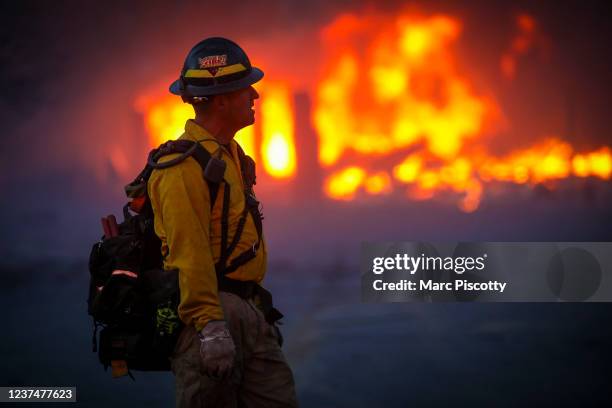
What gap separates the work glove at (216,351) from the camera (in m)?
3.62

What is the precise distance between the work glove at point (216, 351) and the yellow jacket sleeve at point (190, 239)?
0.05 meters

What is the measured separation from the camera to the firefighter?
12.1ft

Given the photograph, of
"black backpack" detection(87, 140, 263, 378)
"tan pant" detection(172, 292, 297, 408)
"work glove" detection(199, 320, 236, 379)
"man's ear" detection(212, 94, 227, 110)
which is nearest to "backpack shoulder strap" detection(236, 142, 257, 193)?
"black backpack" detection(87, 140, 263, 378)

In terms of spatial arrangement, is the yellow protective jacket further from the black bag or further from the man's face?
the man's face

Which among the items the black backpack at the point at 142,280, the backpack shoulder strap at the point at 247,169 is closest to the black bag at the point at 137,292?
the black backpack at the point at 142,280

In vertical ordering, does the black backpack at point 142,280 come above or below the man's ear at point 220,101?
below

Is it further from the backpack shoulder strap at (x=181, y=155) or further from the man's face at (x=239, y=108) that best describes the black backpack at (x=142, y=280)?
the man's face at (x=239, y=108)

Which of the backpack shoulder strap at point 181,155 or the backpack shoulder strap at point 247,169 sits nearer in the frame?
the backpack shoulder strap at point 181,155

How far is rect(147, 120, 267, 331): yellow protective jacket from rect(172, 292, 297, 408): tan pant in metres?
0.17

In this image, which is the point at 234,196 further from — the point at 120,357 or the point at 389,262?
the point at 389,262

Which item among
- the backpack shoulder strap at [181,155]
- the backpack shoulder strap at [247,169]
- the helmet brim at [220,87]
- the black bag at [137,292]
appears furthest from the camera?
the backpack shoulder strap at [247,169]

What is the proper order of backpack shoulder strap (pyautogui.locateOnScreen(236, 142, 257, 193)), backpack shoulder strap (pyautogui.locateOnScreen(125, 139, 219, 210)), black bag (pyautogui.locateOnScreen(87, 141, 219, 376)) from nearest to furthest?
backpack shoulder strap (pyautogui.locateOnScreen(125, 139, 219, 210)) < black bag (pyautogui.locateOnScreen(87, 141, 219, 376)) < backpack shoulder strap (pyautogui.locateOnScreen(236, 142, 257, 193))

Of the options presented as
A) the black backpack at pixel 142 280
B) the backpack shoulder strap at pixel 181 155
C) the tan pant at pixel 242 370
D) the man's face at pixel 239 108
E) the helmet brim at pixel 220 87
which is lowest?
the tan pant at pixel 242 370

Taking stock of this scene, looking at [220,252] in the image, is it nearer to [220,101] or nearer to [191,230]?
[191,230]
